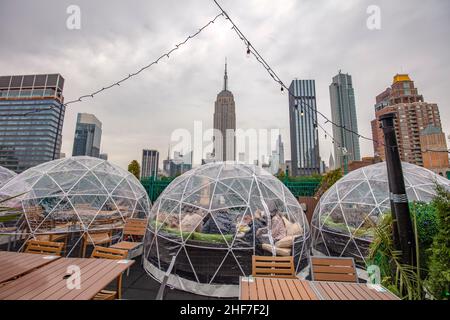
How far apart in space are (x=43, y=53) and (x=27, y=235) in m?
5.77

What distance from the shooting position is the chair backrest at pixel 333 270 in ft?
11.5

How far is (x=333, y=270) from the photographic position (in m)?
3.58

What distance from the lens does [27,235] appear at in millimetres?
6527

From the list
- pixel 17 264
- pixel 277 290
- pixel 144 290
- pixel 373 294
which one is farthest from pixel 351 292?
pixel 17 264

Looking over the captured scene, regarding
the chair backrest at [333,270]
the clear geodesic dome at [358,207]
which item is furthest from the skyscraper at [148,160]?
the chair backrest at [333,270]

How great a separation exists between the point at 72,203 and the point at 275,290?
7.74 meters

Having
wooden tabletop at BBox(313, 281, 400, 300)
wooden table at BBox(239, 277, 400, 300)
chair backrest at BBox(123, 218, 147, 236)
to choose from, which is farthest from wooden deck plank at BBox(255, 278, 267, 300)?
chair backrest at BBox(123, 218, 147, 236)

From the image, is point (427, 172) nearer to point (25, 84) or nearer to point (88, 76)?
point (88, 76)

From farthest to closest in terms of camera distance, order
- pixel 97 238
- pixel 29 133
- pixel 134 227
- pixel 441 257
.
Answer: pixel 29 133 < pixel 134 227 < pixel 97 238 < pixel 441 257

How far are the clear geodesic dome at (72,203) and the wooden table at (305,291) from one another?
6.23 metres

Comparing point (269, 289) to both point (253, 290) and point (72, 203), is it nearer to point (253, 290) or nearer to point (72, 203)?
point (253, 290)

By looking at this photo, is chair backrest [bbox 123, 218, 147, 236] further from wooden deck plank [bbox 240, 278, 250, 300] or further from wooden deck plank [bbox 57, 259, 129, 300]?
wooden deck plank [bbox 240, 278, 250, 300]
